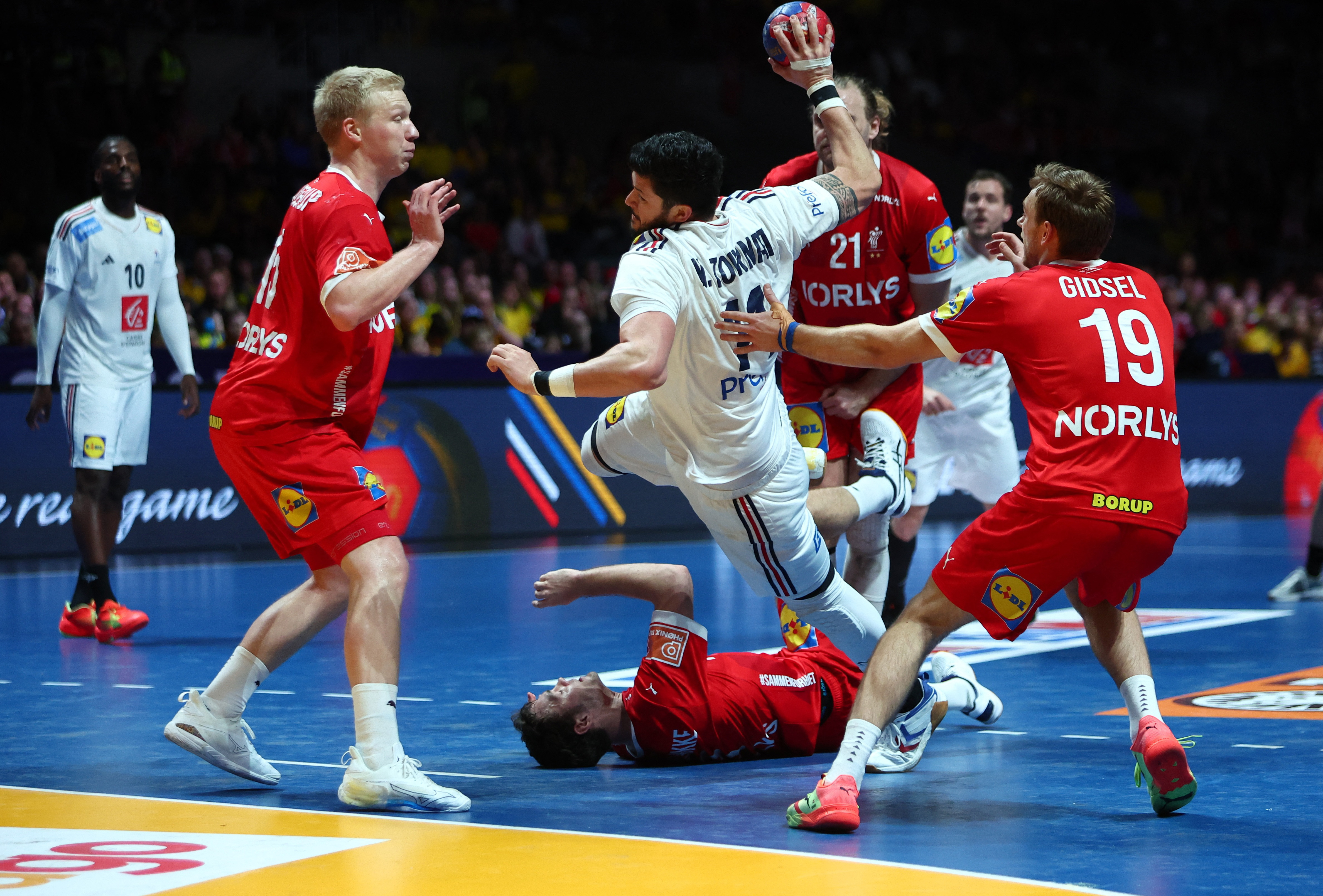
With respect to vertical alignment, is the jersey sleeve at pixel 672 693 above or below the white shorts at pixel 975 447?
below

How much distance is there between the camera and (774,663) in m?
5.96

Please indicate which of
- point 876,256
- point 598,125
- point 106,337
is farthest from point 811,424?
point 598,125

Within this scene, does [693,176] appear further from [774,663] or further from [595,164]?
[595,164]

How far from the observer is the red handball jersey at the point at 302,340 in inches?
204

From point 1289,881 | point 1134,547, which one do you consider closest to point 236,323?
point 1134,547

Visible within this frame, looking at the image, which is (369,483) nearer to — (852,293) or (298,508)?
(298,508)

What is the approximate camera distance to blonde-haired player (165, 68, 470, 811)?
4977mm

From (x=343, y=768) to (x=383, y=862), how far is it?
1417 mm

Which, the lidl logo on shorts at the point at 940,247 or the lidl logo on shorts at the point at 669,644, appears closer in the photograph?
the lidl logo on shorts at the point at 669,644

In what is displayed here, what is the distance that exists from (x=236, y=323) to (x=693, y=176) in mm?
9802

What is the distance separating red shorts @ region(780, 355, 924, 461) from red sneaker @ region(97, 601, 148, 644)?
12.6 feet

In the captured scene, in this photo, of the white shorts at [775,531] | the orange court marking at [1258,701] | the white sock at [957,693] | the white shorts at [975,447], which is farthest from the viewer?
the white shorts at [975,447]

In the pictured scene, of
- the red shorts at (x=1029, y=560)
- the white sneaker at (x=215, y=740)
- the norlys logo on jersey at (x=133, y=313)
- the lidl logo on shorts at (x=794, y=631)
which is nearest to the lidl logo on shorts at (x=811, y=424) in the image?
the lidl logo on shorts at (x=794, y=631)

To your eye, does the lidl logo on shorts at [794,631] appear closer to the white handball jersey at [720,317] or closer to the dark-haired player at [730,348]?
the dark-haired player at [730,348]
